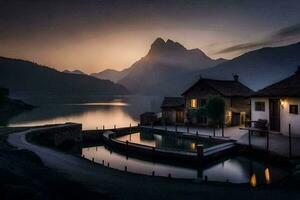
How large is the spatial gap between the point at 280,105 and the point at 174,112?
21.8 meters

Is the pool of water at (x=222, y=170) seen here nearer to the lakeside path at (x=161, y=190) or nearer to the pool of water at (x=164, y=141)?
the pool of water at (x=164, y=141)

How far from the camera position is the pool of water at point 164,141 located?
113 ft

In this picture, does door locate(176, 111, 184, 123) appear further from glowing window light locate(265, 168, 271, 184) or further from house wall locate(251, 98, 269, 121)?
glowing window light locate(265, 168, 271, 184)

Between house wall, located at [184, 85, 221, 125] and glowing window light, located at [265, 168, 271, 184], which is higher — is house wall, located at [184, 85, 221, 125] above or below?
above

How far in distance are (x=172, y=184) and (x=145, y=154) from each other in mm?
15019

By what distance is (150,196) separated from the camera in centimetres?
1209

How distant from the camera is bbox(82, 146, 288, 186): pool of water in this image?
21.5 m

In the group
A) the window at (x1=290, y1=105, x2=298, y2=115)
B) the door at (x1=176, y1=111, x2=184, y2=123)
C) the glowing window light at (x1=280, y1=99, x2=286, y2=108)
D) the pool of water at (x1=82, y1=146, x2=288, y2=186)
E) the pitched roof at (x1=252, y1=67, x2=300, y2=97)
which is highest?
the pitched roof at (x1=252, y1=67, x2=300, y2=97)

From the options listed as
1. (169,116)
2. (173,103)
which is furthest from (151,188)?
(173,103)

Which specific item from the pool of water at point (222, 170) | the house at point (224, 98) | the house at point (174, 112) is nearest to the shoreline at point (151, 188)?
the pool of water at point (222, 170)

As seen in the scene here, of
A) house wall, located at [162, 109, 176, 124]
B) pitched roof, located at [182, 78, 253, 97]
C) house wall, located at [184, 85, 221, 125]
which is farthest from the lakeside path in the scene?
house wall, located at [162, 109, 176, 124]

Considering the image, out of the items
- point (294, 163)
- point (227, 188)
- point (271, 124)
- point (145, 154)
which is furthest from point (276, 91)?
point (227, 188)

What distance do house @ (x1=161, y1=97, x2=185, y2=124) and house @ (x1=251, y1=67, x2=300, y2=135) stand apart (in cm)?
1680

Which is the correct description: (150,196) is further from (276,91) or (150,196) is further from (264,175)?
(276,91)
